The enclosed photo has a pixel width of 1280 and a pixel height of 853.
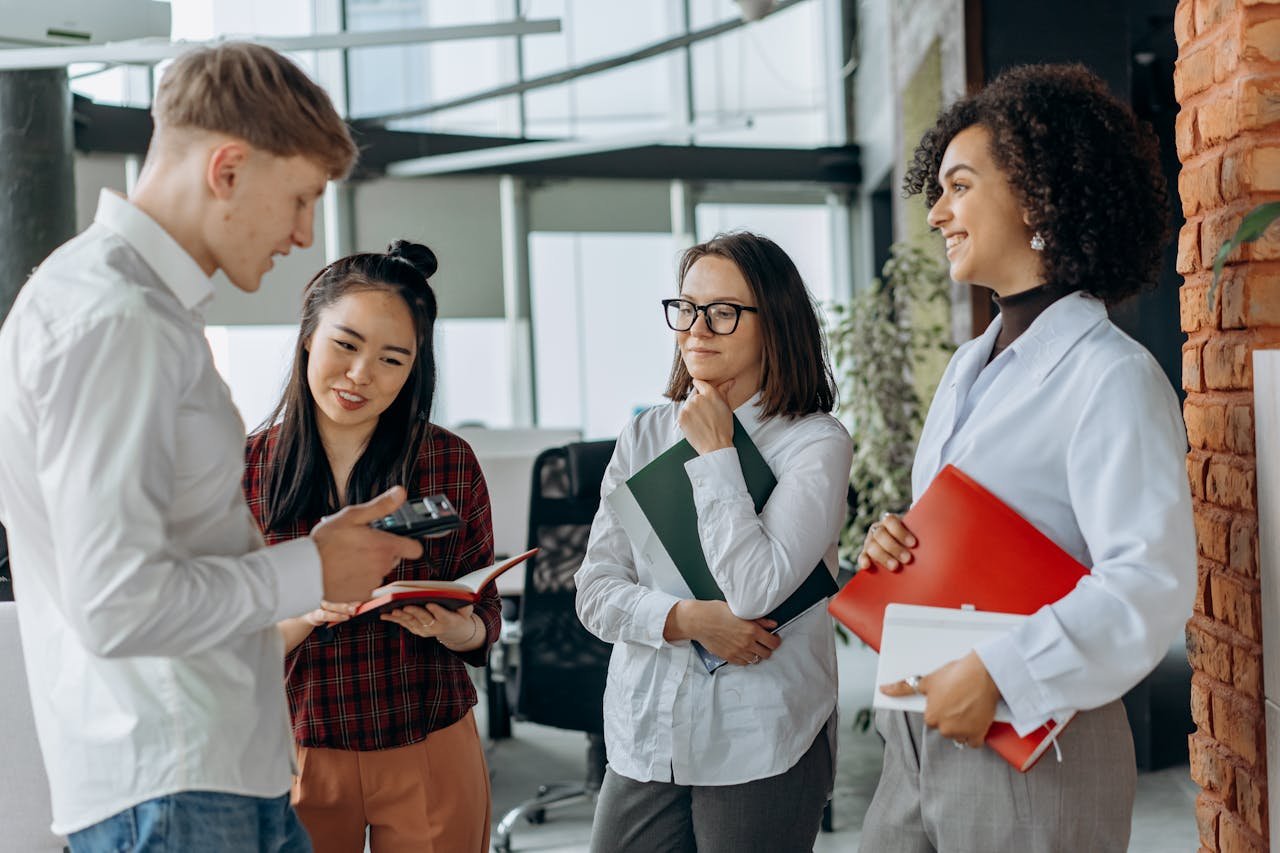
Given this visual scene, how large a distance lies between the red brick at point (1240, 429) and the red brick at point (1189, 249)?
0.24 meters

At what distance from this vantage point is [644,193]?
32.2 ft

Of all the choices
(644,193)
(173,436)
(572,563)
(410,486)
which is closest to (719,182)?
(644,193)

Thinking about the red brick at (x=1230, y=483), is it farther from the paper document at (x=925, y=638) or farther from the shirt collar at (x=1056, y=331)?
the paper document at (x=925, y=638)

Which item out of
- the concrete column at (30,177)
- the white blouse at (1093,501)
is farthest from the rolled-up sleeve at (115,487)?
the concrete column at (30,177)

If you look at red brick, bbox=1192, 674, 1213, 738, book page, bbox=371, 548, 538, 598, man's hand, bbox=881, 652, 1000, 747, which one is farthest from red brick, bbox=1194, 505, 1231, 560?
book page, bbox=371, 548, 538, 598

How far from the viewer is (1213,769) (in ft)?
5.94

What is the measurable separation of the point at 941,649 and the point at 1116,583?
218 mm

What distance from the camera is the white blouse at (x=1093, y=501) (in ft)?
4.24

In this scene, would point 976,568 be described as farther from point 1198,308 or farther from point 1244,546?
point 1198,308

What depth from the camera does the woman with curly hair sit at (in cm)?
130

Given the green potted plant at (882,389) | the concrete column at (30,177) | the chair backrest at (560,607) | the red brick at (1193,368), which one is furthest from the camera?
the green potted plant at (882,389)

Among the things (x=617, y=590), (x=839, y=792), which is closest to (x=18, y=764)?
(x=617, y=590)

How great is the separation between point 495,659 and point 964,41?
304 centimetres

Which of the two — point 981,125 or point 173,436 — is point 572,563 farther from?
point 173,436
